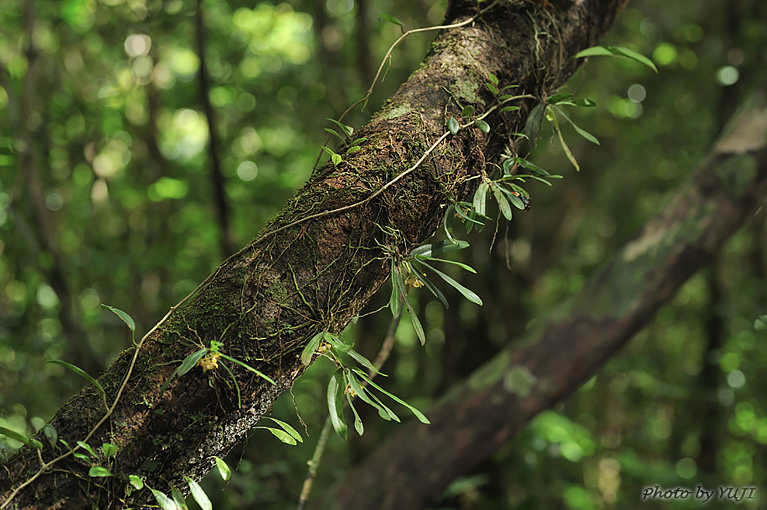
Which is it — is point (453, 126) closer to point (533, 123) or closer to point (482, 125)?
point (482, 125)

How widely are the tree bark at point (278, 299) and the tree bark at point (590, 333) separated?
163 cm

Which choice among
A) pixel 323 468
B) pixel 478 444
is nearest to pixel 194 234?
pixel 323 468

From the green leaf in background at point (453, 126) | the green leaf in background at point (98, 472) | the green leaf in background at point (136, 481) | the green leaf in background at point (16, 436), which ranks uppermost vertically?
the green leaf in background at point (453, 126)

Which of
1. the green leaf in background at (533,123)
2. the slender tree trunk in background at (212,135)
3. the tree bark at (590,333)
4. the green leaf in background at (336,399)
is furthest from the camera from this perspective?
the slender tree trunk in background at (212,135)

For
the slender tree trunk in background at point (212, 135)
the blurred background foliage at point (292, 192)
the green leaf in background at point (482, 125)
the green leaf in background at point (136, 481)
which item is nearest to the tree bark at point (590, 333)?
the blurred background foliage at point (292, 192)

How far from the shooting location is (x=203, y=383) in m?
0.70

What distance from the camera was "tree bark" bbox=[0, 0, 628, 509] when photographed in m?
0.70

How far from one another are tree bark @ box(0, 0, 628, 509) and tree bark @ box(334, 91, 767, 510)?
163cm

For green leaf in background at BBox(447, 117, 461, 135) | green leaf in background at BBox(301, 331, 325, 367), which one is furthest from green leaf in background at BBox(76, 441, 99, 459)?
green leaf in background at BBox(447, 117, 461, 135)

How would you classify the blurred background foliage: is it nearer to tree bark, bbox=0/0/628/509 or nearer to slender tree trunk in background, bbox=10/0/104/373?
slender tree trunk in background, bbox=10/0/104/373

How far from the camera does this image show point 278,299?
2.39 feet

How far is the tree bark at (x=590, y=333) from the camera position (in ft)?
7.54

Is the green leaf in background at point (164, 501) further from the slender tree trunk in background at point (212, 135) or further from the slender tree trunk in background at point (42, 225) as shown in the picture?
the slender tree trunk in background at point (212, 135)

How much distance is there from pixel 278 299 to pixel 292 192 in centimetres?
265
